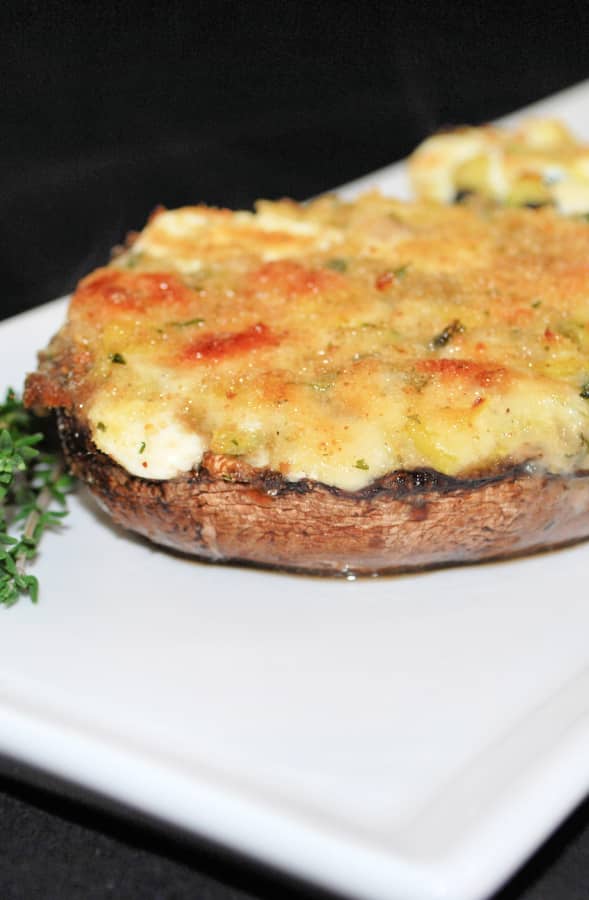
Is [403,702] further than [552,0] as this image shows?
No

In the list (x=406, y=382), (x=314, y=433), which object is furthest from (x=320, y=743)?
(x=406, y=382)

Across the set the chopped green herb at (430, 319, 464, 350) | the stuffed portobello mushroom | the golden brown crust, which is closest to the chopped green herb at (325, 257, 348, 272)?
the stuffed portobello mushroom

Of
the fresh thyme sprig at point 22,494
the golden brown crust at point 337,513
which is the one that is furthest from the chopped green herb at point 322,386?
the fresh thyme sprig at point 22,494

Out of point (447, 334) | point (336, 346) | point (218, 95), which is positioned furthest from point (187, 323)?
point (218, 95)

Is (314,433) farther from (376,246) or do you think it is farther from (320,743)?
(376,246)

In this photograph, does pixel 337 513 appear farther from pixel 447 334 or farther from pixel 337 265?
pixel 337 265

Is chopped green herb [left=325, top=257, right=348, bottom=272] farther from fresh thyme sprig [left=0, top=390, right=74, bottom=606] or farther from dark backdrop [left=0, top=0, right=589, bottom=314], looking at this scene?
dark backdrop [left=0, top=0, right=589, bottom=314]
